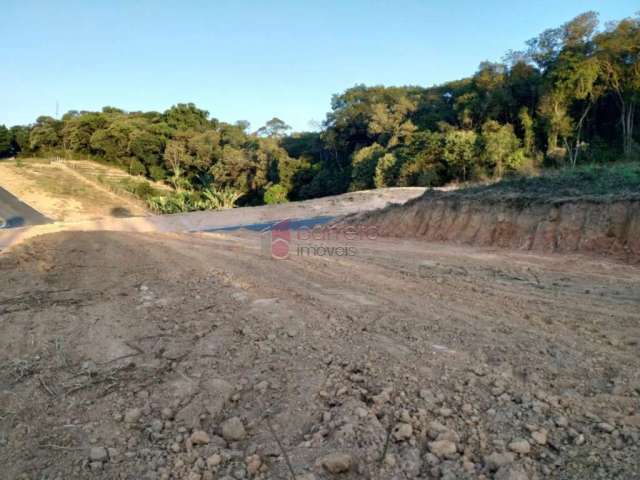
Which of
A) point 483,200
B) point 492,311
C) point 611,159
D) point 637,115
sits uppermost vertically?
point 637,115

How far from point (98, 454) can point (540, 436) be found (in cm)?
249

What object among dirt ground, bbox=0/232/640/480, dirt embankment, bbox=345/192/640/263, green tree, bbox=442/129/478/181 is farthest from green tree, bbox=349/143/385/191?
dirt ground, bbox=0/232/640/480

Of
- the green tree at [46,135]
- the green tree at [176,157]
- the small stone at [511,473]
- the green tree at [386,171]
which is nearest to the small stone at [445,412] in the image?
the small stone at [511,473]

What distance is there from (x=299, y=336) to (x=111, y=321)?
2.18 m

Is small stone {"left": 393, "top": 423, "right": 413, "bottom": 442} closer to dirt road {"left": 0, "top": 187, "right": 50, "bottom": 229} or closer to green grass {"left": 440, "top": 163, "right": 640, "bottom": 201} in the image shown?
green grass {"left": 440, "top": 163, "right": 640, "bottom": 201}

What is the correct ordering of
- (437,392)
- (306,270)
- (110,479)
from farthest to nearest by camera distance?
(306,270) → (437,392) → (110,479)

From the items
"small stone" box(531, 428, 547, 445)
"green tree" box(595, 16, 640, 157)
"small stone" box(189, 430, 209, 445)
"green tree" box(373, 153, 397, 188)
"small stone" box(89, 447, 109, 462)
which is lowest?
"small stone" box(531, 428, 547, 445)

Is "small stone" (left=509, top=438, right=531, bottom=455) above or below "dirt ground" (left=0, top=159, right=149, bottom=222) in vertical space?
below

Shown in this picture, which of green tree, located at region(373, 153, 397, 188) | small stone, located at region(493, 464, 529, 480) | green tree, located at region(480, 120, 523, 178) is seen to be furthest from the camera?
green tree, located at region(373, 153, 397, 188)

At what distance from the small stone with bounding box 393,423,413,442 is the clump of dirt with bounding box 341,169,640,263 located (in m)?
7.61

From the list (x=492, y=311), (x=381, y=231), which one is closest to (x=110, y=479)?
(x=492, y=311)

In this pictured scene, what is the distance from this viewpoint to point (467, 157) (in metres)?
27.5

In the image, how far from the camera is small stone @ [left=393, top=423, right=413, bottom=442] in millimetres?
2490

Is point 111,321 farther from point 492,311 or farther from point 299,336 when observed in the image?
point 492,311
